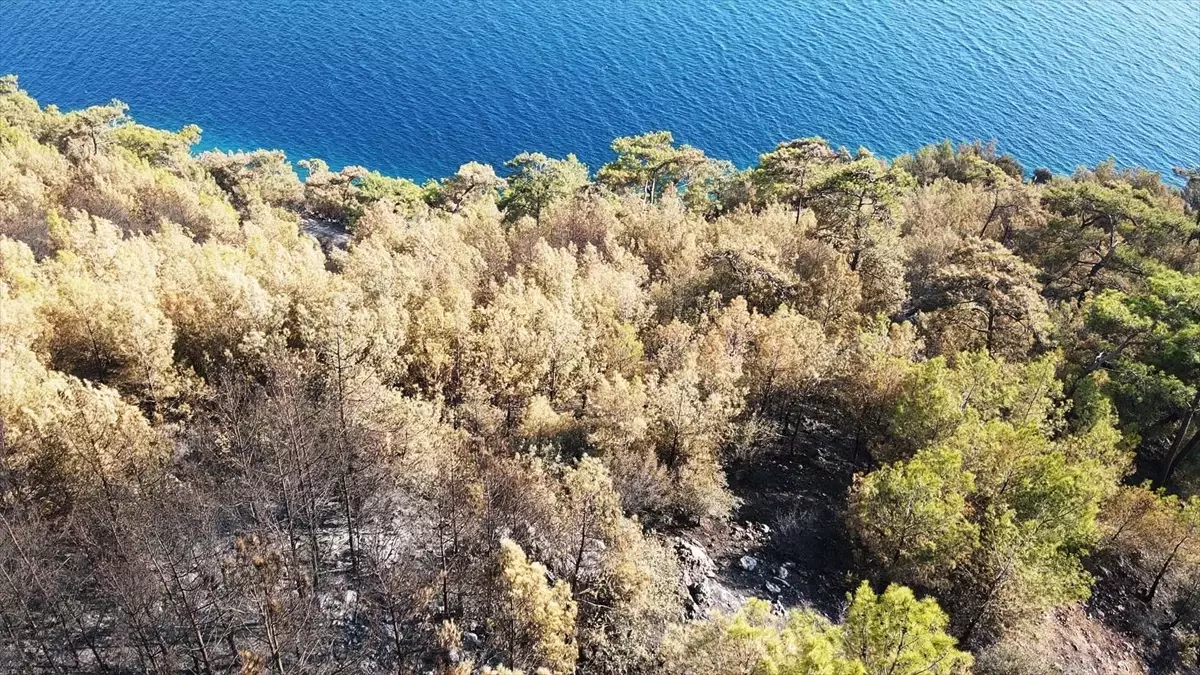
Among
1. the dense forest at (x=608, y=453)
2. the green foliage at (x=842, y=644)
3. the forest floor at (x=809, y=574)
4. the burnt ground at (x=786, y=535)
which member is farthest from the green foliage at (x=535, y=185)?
the green foliage at (x=842, y=644)

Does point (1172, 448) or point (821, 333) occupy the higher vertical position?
point (821, 333)

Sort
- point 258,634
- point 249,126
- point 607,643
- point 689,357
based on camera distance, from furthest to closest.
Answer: point 249,126
point 689,357
point 607,643
point 258,634

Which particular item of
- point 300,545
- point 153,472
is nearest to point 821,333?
point 300,545

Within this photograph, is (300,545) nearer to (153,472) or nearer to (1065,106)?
(153,472)

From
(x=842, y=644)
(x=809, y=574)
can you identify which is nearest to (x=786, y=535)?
(x=809, y=574)

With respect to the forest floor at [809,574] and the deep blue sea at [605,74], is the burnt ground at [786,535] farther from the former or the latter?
the deep blue sea at [605,74]

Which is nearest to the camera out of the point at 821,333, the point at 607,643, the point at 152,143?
the point at 607,643
